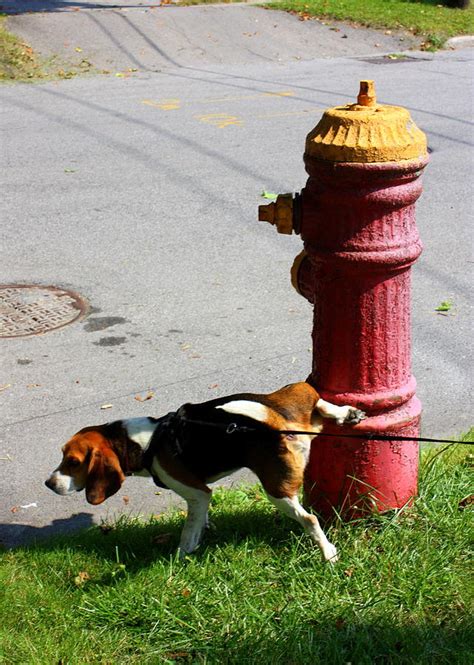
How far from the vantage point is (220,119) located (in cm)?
1125

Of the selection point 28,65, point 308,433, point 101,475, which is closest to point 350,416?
point 308,433

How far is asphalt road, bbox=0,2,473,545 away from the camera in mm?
5047

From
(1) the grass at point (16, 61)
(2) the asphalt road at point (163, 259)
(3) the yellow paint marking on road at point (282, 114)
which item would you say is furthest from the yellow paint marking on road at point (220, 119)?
(1) the grass at point (16, 61)

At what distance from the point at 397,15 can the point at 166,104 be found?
843 cm

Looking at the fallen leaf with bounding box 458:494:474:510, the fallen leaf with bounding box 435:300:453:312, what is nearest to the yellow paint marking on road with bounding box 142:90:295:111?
the fallen leaf with bounding box 435:300:453:312

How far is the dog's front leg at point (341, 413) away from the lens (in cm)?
340

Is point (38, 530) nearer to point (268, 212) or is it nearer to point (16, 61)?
point (268, 212)

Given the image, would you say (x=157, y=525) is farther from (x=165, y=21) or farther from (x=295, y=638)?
(x=165, y=21)

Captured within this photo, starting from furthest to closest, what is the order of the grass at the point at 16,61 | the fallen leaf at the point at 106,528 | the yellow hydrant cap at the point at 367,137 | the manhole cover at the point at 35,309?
the grass at the point at 16,61, the manhole cover at the point at 35,309, the fallen leaf at the point at 106,528, the yellow hydrant cap at the point at 367,137

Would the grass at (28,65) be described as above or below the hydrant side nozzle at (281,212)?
below

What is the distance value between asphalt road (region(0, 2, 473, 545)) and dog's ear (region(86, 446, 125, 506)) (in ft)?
2.19

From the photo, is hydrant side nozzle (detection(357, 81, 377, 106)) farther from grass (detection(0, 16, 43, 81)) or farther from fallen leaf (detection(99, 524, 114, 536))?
grass (detection(0, 16, 43, 81))

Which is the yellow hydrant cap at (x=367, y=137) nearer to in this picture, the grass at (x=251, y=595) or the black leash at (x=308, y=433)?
the black leash at (x=308, y=433)

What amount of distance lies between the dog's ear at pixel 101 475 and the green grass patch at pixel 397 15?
15508mm
